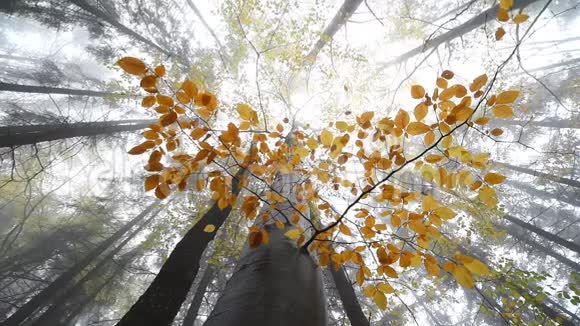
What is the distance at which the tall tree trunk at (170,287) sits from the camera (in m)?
1.57

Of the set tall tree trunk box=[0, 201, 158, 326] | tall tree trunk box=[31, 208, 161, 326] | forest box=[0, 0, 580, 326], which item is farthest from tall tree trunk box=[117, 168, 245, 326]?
tall tree trunk box=[31, 208, 161, 326]

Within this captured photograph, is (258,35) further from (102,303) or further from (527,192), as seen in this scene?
A: (527,192)

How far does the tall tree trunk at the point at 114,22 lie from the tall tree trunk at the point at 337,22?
142 inches

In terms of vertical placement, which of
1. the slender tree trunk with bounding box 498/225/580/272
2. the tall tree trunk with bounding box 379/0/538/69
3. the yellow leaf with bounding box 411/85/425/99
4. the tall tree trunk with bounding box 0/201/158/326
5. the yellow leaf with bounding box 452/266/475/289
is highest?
the tall tree trunk with bounding box 379/0/538/69

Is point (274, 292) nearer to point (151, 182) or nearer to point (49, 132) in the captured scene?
point (151, 182)

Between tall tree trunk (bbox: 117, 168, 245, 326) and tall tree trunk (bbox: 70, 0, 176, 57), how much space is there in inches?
194

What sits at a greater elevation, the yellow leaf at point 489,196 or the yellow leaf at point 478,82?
the yellow leaf at point 478,82

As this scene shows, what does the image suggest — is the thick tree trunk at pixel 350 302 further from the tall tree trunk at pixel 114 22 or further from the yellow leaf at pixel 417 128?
the tall tree trunk at pixel 114 22

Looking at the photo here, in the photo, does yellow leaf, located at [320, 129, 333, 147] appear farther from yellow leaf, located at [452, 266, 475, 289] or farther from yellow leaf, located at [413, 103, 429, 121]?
yellow leaf, located at [452, 266, 475, 289]

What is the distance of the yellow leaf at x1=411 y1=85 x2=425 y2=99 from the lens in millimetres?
1227

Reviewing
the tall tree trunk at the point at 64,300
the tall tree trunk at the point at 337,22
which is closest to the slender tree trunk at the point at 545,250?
the tall tree trunk at the point at 337,22

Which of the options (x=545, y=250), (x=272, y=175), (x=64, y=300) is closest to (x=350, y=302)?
(x=272, y=175)

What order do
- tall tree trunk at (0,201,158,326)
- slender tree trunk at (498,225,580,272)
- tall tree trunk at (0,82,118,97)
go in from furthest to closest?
slender tree trunk at (498,225,580,272)
tall tree trunk at (0,82,118,97)
tall tree trunk at (0,201,158,326)

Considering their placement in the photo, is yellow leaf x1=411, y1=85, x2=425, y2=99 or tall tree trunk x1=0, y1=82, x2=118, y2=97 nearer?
yellow leaf x1=411, y1=85, x2=425, y2=99
